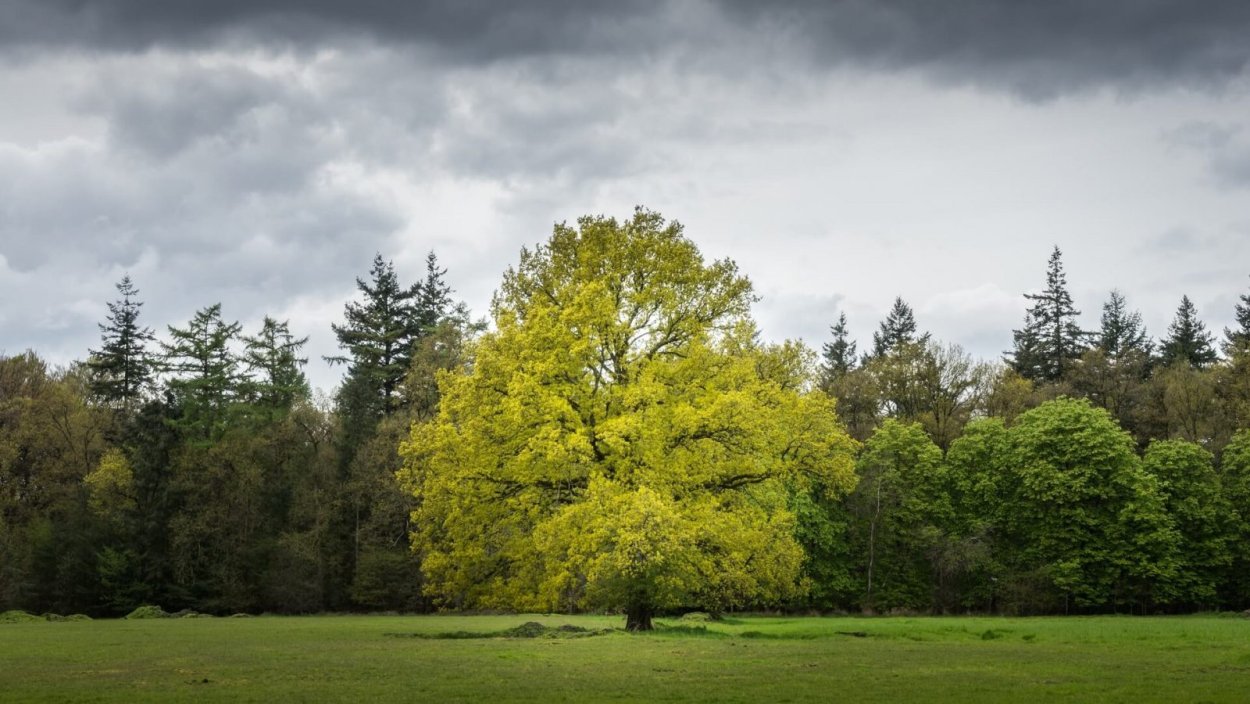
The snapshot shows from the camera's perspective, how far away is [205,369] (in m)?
83.9

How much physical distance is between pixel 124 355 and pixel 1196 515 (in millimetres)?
80691

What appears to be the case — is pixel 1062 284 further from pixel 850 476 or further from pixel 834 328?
pixel 850 476

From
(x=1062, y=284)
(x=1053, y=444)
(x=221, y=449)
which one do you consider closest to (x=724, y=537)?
(x=1053, y=444)

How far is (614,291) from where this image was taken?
3856cm

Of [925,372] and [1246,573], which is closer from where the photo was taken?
[1246,573]

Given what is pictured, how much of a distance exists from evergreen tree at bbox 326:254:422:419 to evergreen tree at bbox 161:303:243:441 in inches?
343

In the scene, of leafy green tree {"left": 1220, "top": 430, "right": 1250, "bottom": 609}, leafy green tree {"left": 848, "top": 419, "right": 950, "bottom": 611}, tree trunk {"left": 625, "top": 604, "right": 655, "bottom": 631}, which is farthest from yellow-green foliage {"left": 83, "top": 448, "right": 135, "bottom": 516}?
leafy green tree {"left": 1220, "top": 430, "right": 1250, "bottom": 609}

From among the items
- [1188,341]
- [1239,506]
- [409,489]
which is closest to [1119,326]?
[1188,341]

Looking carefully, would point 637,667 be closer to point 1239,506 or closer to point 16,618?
point 16,618

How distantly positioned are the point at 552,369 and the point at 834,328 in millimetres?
90721

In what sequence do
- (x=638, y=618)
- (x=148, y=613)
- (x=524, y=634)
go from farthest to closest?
(x=148, y=613), (x=638, y=618), (x=524, y=634)

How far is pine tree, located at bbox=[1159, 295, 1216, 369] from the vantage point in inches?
4050

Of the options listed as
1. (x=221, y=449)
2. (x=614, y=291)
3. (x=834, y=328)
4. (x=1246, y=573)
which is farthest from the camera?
→ (x=834, y=328)

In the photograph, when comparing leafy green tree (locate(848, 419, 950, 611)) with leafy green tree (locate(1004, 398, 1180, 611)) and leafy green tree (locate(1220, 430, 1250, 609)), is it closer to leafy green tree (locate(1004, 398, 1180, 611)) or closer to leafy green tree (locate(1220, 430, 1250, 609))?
leafy green tree (locate(1004, 398, 1180, 611))
